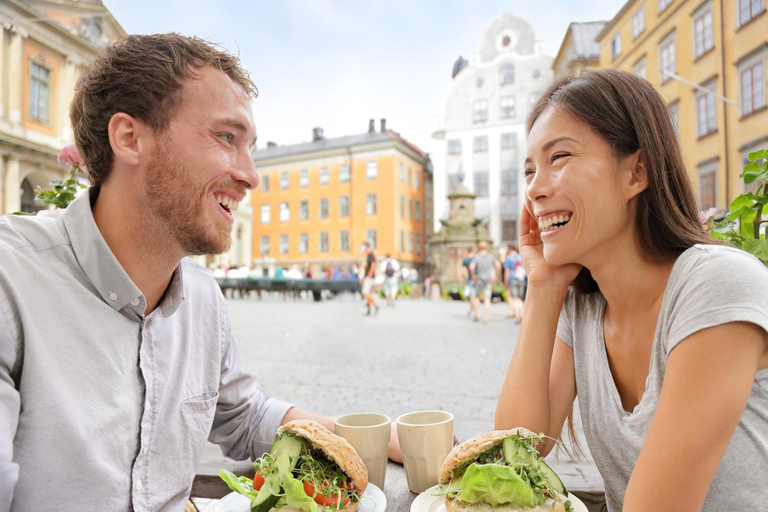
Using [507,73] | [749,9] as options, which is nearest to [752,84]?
[749,9]

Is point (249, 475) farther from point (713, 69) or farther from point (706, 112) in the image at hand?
point (706, 112)

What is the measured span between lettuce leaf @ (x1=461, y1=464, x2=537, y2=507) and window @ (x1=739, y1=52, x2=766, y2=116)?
1576cm

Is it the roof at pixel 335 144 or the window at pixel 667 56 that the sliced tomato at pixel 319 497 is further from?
the roof at pixel 335 144

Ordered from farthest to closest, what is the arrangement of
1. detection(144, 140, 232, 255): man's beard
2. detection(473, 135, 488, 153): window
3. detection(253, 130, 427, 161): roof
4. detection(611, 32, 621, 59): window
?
detection(253, 130, 427, 161): roof, detection(473, 135, 488, 153): window, detection(611, 32, 621, 59): window, detection(144, 140, 232, 255): man's beard

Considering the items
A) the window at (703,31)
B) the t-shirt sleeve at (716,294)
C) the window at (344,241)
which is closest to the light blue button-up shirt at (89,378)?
the t-shirt sleeve at (716,294)

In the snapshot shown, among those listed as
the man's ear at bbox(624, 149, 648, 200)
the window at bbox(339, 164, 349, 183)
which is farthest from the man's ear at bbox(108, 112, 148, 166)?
the window at bbox(339, 164, 349, 183)

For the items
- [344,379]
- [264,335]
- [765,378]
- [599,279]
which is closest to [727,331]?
[765,378]

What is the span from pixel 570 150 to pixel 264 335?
9900mm

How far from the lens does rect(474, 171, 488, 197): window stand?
3569 cm

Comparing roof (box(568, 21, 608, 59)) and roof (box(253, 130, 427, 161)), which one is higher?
roof (box(568, 21, 608, 59))

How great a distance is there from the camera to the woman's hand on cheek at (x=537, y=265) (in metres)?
1.50

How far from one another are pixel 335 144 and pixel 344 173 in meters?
3.75

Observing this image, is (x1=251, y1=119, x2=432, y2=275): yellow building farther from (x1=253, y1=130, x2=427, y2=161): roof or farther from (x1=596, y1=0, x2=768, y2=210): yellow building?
(x1=596, y1=0, x2=768, y2=210): yellow building

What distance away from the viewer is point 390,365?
722 centimetres
